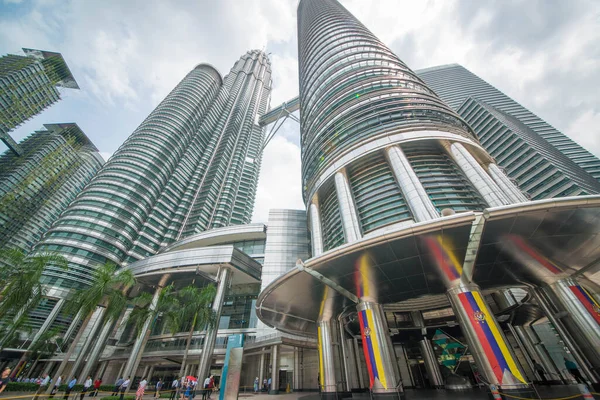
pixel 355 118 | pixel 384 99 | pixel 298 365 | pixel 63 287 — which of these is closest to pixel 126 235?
pixel 63 287

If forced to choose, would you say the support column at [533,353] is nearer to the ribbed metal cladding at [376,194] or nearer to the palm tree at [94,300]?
the ribbed metal cladding at [376,194]

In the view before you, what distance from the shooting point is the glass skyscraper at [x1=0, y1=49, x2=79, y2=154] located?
54312mm

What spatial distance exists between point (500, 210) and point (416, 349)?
20303 millimetres

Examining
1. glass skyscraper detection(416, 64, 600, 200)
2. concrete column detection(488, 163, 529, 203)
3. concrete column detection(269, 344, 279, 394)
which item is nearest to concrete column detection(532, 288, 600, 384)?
concrete column detection(488, 163, 529, 203)

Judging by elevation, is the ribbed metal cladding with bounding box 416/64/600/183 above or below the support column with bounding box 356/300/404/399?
above

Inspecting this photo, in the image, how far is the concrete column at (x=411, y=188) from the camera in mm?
18781

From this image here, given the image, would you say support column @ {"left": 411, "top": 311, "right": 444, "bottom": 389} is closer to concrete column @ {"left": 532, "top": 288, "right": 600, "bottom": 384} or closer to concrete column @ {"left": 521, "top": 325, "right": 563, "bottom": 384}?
concrete column @ {"left": 521, "top": 325, "right": 563, "bottom": 384}

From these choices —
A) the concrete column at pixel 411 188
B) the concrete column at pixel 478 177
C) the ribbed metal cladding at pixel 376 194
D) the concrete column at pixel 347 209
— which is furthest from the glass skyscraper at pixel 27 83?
the concrete column at pixel 478 177

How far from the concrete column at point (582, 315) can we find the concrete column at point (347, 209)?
38.9 ft

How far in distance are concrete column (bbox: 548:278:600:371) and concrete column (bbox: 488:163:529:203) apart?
A: 9.18 meters

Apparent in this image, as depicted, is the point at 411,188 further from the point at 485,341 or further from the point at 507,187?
the point at 485,341

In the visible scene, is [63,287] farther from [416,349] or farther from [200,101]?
[200,101]

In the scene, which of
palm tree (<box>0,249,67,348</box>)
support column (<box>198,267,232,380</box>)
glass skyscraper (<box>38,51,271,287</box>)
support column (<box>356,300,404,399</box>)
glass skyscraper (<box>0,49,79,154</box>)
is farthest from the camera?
glass skyscraper (<box>0,49,79,154</box>)

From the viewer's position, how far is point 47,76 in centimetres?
7181
